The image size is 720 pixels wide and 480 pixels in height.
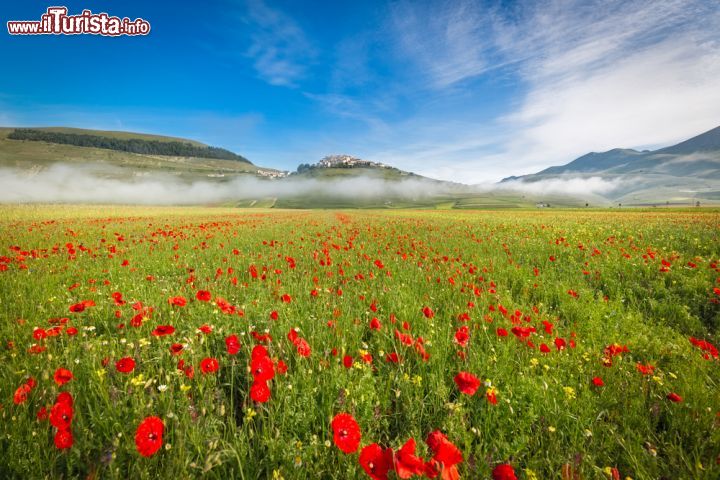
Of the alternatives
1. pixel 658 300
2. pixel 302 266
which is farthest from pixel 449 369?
pixel 658 300

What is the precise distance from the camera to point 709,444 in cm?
196

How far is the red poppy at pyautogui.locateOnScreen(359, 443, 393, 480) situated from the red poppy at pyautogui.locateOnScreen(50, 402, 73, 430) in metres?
1.50

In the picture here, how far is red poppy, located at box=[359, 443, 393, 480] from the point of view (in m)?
1.16

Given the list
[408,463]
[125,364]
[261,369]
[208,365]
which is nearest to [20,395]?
[125,364]

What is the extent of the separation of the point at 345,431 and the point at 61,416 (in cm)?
141

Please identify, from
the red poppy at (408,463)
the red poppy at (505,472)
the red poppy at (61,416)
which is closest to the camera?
the red poppy at (408,463)

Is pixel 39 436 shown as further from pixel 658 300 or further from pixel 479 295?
pixel 658 300

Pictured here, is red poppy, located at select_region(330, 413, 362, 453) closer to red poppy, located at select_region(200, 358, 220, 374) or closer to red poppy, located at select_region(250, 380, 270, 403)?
red poppy, located at select_region(250, 380, 270, 403)

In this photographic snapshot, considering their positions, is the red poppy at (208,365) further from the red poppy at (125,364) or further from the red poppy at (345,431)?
the red poppy at (345,431)

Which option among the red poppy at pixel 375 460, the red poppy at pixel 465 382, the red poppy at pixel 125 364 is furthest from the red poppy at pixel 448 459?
the red poppy at pixel 125 364

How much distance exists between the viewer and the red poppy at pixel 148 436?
133 centimetres

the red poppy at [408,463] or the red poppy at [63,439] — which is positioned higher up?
the red poppy at [408,463]

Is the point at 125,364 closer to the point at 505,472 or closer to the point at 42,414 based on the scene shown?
the point at 42,414

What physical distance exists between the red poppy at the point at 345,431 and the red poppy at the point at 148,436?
2.65 ft
